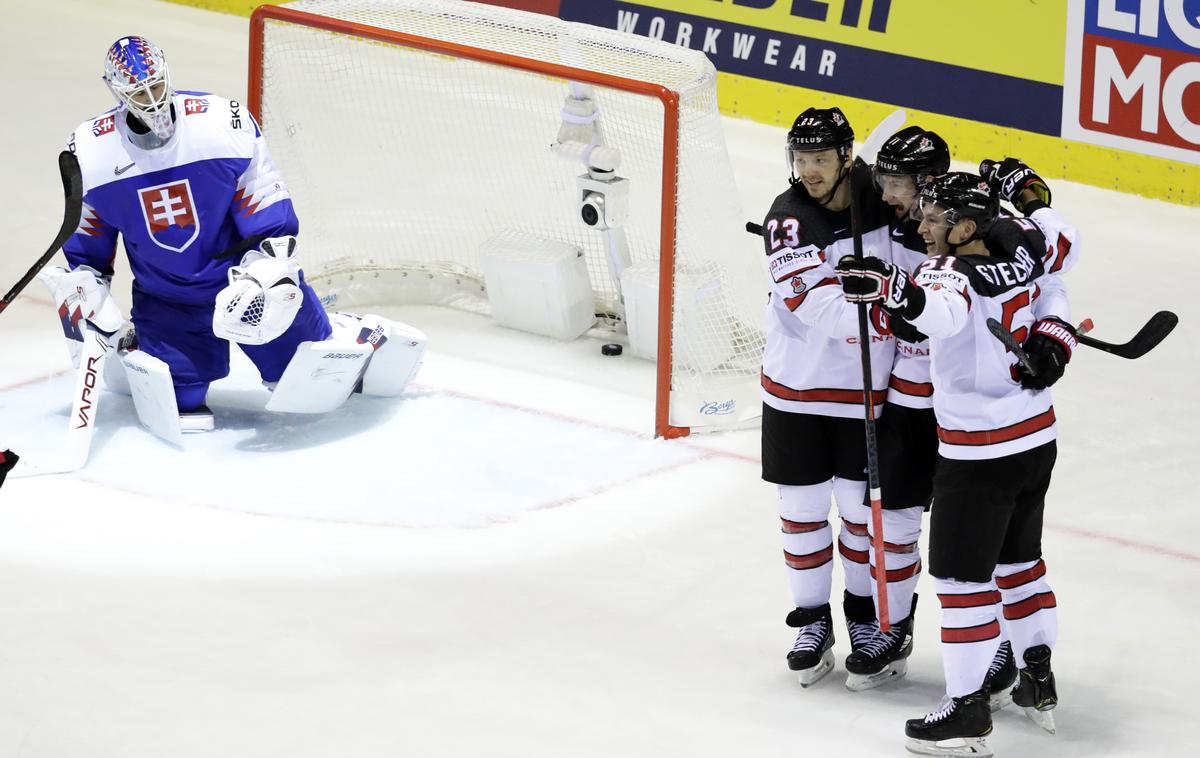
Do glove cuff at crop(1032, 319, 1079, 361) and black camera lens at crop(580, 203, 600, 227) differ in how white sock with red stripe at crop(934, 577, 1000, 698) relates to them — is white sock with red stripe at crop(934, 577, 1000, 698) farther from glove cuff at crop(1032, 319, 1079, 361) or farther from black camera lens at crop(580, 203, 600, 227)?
black camera lens at crop(580, 203, 600, 227)

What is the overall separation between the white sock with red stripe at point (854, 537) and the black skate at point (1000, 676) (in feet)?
1.06

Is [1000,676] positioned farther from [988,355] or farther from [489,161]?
[489,161]

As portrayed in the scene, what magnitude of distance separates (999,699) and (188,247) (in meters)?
2.55

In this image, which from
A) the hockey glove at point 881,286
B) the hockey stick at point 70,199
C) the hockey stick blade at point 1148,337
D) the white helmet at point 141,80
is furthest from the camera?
the white helmet at point 141,80

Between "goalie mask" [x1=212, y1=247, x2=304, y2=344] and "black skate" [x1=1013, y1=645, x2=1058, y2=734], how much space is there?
232cm

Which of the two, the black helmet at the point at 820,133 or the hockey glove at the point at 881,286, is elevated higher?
the black helmet at the point at 820,133

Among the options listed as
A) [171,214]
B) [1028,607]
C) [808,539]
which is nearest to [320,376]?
[171,214]

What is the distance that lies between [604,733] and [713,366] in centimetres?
206

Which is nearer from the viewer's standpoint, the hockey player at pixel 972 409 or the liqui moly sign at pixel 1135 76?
the hockey player at pixel 972 409

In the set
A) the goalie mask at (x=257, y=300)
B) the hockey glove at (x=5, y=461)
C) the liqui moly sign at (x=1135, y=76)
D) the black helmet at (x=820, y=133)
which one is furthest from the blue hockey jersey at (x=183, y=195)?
the liqui moly sign at (x=1135, y=76)

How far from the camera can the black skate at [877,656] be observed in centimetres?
359

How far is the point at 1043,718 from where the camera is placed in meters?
3.41

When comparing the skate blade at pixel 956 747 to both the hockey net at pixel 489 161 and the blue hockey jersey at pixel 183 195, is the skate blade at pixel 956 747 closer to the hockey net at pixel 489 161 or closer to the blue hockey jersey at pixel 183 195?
the hockey net at pixel 489 161

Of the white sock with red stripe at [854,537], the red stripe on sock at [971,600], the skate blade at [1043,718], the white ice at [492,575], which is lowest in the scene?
the white ice at [492,575]
